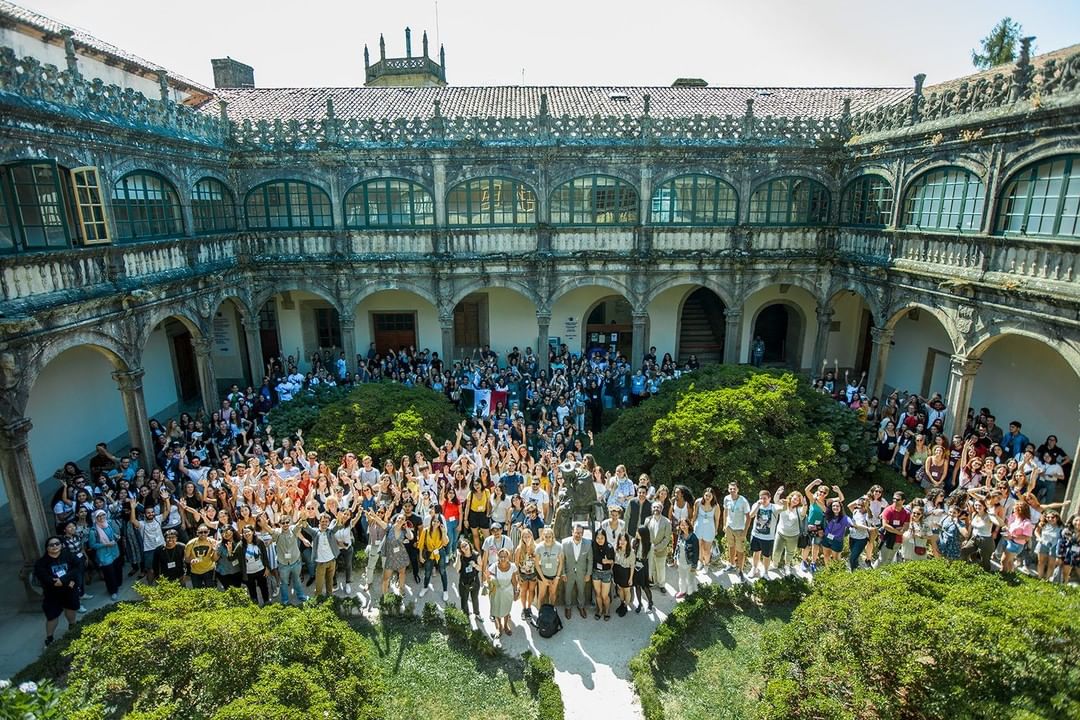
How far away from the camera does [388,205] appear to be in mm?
19938

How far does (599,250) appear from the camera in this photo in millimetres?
20266

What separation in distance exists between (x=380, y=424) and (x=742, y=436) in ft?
26.3

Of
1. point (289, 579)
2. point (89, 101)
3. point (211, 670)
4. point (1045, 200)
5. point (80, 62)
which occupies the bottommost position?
point (289, 579)

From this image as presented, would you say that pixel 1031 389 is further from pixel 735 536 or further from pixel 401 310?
pixel 401 310

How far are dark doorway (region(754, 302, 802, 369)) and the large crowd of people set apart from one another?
11105mm

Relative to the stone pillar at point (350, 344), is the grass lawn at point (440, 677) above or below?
below

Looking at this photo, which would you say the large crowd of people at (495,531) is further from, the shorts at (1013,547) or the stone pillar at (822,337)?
the stone pillar at (822,337)

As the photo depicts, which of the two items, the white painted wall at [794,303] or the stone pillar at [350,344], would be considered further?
the white painted wall at [794,303]

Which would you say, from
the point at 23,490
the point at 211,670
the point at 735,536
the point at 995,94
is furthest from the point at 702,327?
the point at 211,670

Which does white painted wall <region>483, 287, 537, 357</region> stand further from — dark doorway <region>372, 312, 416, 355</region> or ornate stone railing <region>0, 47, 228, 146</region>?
ornate stone railing <region>0, 47, 228, 146</region>

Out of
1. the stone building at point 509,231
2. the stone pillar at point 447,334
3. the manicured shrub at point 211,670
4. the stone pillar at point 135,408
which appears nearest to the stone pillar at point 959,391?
the stone building at point 509,231

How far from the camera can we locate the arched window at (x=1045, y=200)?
39.6 ft

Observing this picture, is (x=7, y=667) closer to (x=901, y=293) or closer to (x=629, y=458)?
(x=629, y=458)

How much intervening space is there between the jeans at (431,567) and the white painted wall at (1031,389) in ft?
46.1
